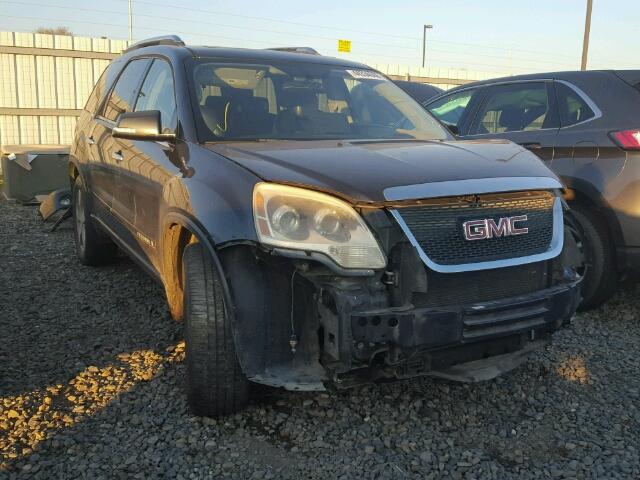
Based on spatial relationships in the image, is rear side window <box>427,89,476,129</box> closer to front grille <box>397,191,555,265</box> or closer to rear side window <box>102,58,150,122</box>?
rear side window <box>102,58,150,122</box>

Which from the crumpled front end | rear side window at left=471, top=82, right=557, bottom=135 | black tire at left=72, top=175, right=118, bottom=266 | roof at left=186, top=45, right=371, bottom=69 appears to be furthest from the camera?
black tire at left=72, top=175, right=118, bottom=266

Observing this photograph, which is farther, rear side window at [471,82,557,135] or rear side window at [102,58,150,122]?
rear side window at [471,82,557,135]

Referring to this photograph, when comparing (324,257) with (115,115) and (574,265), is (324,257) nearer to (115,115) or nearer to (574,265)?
(574,265)

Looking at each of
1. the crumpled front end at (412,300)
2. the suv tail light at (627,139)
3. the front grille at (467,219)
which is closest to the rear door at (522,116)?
the suv tail light at (627,139)

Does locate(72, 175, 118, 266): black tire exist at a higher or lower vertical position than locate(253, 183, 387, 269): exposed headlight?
lower

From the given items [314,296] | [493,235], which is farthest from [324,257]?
[493,235]

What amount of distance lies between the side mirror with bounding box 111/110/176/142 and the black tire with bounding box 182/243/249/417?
83 centimetres

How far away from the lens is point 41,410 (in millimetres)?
3035

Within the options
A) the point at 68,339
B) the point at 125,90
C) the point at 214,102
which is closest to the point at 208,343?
the point at 214,102

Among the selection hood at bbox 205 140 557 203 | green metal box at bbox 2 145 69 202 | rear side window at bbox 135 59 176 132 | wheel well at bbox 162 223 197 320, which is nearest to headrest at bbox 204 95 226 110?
rear side window at bbox 135 59 176 132

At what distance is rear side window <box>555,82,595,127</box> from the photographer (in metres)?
4.64

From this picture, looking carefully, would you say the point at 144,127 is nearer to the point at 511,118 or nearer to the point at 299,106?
the point at 299,106

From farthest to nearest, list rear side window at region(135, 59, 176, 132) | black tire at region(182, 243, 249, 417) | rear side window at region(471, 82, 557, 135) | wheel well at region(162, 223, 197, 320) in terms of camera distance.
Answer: rear side window at region(471, 82, 557, 135)
rear side window at region(135, 59, 176, 132)
wheel well at region(162, 223, 197, 320)
black tire at region(182, 243, 249, 417)

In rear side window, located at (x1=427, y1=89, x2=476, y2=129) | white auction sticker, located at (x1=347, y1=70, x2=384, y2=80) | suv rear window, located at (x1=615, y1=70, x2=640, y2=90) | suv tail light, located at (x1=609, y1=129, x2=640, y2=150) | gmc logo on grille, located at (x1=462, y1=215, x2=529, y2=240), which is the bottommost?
gmc logo on grille, located at (x1=462, y1=215, x2=529, y2=240)
